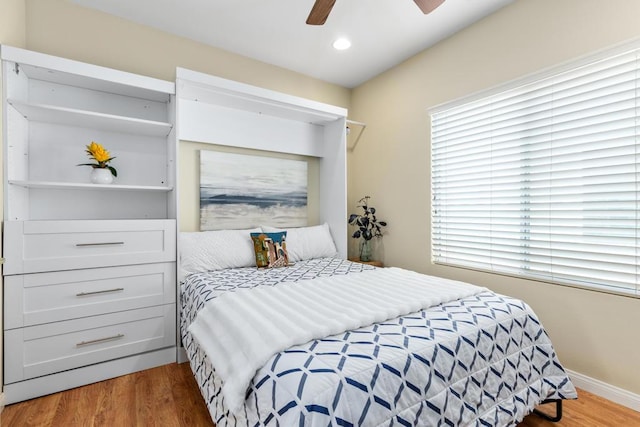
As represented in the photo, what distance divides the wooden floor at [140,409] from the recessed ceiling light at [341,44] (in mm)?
2982

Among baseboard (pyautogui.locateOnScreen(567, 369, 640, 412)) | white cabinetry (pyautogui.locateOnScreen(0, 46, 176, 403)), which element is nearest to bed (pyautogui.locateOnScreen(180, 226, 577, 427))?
baseboard (pyautogui.locateOnScreen(567, 369, 640, 412))

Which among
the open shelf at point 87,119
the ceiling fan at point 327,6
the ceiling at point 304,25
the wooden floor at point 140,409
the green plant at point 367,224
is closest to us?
the wooden floor at point 140,409

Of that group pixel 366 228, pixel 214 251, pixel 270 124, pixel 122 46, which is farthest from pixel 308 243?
pixel 122 46

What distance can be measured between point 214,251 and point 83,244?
0.86m

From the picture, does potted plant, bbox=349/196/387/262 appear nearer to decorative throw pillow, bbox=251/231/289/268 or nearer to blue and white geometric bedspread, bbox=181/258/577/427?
decorative throw pillow, bbox=251/231/289/268

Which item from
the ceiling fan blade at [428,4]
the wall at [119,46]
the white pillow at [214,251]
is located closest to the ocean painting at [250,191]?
the wall at [119,46]

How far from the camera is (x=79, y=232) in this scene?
203 centimetres

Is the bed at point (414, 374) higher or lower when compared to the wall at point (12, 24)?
lower

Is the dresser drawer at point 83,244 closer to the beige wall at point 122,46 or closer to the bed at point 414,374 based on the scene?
the bed at point 414,374

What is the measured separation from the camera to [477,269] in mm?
2602

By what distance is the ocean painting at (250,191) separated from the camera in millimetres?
2922

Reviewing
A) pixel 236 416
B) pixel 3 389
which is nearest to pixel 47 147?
pixel 3 389

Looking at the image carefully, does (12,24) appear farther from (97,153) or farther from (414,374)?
(414,374)

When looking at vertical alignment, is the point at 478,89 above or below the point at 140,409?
above
